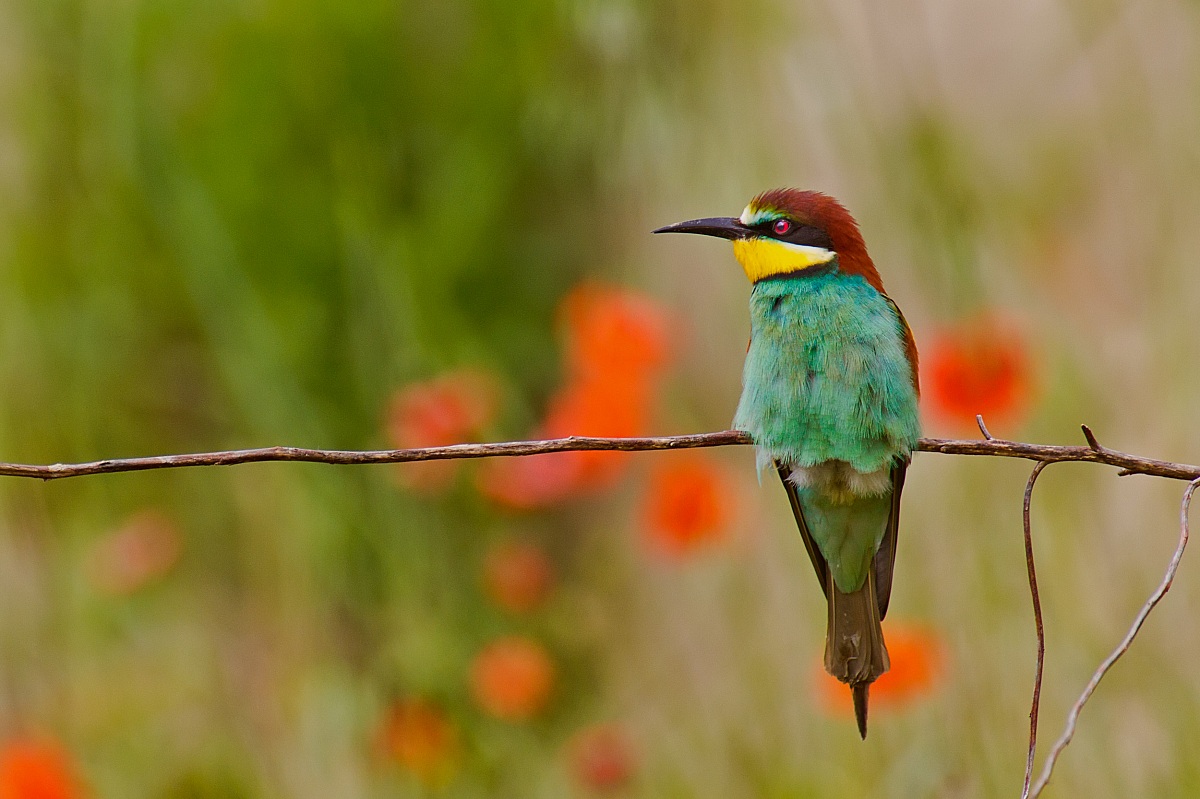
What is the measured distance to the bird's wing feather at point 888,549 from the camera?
1266 mm

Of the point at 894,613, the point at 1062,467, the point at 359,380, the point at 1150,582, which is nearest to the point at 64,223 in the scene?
the point at 359,380

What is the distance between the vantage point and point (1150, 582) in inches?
70.5

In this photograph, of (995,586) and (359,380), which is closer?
(995,586)

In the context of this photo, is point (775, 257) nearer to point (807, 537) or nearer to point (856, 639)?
point (807, 537)

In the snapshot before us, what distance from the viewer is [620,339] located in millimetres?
1835

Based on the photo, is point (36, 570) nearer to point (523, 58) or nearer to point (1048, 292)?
point (523, 58)

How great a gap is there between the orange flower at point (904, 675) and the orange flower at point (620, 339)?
528mm

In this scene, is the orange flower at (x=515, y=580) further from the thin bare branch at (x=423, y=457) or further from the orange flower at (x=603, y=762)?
the thin bare branch at (x=423, y=457)

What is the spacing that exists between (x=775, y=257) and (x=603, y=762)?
81 cm

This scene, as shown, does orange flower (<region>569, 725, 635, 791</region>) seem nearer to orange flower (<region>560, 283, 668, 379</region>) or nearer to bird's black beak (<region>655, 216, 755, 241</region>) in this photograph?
orange flower (<region>560, 283, 668, 379</region>)

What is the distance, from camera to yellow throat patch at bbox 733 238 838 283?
137 cm

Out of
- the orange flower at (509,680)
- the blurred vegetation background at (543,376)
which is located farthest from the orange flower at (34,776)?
the orange flower at (509,680)

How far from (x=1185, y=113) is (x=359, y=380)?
4.90 ft

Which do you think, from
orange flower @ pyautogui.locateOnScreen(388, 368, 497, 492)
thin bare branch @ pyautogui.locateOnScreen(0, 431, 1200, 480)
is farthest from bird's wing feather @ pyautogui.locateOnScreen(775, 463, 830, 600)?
orange flower @ pyautogui.locateOnScreen(388, 368, 497, 492)
